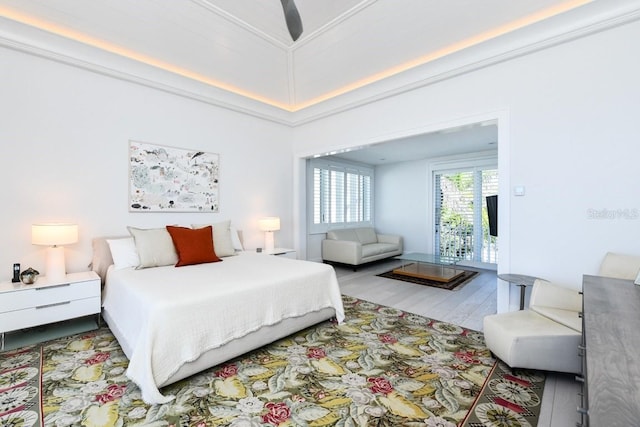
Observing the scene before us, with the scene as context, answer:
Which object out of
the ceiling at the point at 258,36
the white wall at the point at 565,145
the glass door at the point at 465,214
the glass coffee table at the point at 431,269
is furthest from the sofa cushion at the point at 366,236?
the white wall at the point at 565,145

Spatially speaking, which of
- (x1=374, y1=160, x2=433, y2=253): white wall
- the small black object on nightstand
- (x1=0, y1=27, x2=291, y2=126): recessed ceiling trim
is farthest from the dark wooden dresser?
(x1=374, y1=160, x2=433, y2=253): white wall

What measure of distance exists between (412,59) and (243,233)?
3450 millimetres

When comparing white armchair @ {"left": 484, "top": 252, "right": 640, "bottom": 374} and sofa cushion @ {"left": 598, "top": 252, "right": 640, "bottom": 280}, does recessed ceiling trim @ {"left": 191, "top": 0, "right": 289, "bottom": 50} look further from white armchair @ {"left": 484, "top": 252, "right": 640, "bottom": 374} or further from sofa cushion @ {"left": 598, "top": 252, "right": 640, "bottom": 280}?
sofa cushion @ {"left": 598, "top": 252, "right": 640, "bottom": 280}

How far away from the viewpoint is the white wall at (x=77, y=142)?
2869 millimetres

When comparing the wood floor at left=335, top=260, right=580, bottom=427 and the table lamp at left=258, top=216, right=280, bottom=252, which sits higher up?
the table lamp at left=258, top=216, right=280, bottom=252

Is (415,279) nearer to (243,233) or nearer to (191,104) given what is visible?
(243,233)

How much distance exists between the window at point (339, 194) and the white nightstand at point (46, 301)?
412 cm

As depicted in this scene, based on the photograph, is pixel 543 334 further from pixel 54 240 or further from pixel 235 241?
pixel 54 240

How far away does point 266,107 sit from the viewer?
15.9 feet

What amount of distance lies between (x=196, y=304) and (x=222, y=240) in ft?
5.98

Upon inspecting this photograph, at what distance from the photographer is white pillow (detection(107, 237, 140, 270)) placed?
3.09 meters

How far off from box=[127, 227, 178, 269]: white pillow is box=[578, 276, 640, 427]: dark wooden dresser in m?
3.43

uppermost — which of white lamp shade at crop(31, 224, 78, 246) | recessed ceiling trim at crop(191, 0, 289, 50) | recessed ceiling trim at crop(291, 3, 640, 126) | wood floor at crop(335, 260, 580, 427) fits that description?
recessed ceiling trim at crop(191, 0, 289, 50)

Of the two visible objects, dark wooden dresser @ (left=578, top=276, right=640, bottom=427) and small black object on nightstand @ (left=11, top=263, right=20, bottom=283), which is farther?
small black object on nightstand @ (left=11, top=263, right=20, bottom=283)
